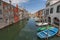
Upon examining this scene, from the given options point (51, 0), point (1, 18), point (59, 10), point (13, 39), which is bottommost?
point (13, 39)

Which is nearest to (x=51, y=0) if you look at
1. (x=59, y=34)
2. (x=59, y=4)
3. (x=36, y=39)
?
(x=59, y=4)

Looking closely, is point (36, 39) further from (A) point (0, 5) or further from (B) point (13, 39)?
(A) point (0, 5)

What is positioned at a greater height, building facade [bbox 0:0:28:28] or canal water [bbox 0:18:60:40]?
building facade [bbox 0:0:28:28]

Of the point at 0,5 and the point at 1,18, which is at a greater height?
the point at 0,5

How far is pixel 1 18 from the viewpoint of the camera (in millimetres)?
36000

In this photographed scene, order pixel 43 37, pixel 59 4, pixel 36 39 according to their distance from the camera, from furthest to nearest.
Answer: pixel 59 4 → pixel 36 39 → pixel 43 37

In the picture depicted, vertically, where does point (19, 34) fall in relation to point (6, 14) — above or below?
below

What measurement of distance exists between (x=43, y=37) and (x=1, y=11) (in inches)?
935

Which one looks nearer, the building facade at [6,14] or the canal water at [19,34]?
the canal water at [19,34]

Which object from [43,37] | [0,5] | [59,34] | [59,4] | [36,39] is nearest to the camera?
[43,37]

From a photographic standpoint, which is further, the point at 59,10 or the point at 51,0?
the point at 51,0

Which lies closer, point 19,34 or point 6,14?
point 19,34

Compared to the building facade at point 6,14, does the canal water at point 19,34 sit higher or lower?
lower

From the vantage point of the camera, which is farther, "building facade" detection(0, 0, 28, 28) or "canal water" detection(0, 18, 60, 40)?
"building facade" detection(0, 0, 28, 28)
